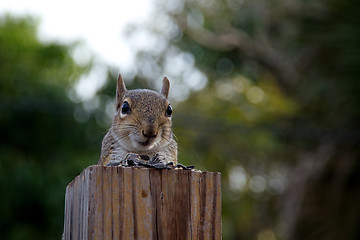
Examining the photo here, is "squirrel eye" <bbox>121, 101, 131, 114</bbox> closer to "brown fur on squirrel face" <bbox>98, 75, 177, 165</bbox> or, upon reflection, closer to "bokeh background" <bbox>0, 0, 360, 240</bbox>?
"brown fur on squirrel face" <bbox>98, 75, 177, 165</bbox>

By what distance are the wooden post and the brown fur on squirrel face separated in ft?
3.15

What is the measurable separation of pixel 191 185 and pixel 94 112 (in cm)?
694

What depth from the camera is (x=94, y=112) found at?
8.45 meters

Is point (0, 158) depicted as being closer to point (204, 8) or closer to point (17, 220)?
point (17, 220)

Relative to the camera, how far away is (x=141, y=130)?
8.70 feet

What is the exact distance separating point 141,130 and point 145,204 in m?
1.09

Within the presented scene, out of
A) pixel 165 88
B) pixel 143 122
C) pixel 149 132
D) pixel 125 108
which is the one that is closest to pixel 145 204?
pixel 149 132

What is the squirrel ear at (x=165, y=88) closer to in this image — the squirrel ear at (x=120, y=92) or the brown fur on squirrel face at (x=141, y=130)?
the brown fur on squirrel face at (x=141, y=130)

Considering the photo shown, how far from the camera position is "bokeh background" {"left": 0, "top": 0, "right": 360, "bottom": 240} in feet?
27.1

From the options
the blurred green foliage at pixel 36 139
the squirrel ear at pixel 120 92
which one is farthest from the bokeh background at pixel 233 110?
the squirrel ear at pixel 120 92

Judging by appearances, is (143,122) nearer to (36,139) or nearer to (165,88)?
(165,88)

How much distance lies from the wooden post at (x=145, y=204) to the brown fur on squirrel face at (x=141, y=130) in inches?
37.8

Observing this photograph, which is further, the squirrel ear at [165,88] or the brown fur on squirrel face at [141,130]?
the squirrel ear at [165,88]

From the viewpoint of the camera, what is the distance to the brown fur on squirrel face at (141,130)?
8.75ft
